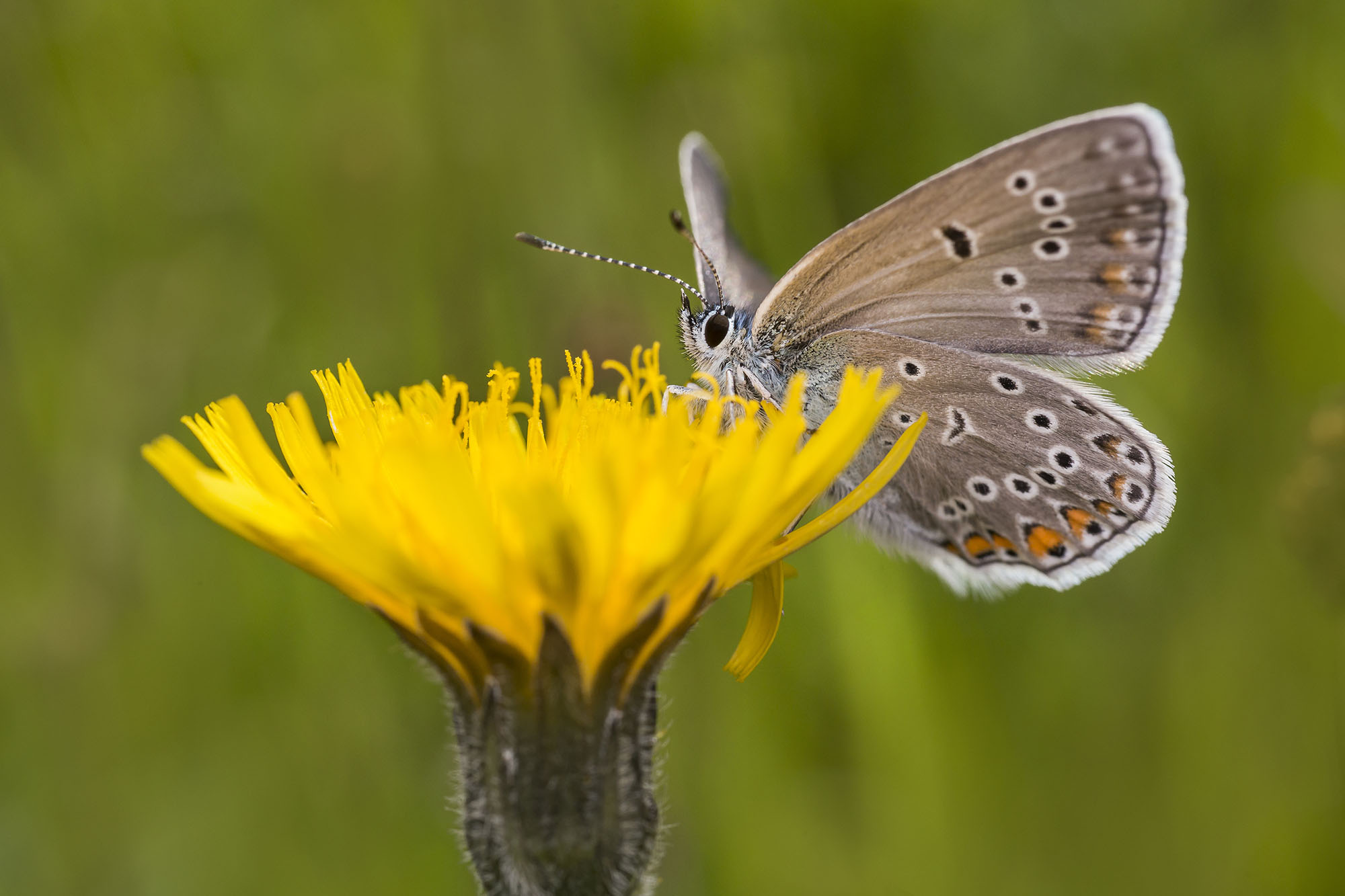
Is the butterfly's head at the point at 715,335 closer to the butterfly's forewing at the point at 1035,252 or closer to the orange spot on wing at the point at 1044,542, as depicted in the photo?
the butterfly's forewing at the point at 1035,252

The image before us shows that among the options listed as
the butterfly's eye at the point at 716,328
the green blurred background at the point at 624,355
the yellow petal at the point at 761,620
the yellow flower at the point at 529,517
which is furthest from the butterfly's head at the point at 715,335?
the yellow flower at the point at 529,517

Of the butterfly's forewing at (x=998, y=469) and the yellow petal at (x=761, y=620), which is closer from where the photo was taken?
the yellow petal at (x=761, y=620)

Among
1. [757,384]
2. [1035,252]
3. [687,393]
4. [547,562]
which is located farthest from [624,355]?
[547,562]

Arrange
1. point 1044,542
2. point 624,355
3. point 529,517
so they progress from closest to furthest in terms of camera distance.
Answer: point 529,517, point 1044,542, point 624,355

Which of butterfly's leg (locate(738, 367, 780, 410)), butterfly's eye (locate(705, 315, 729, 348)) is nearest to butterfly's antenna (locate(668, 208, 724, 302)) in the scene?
butterfly's eye (locate(705, 315, 729, 348))

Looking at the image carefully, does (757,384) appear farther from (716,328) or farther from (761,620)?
(761,620)

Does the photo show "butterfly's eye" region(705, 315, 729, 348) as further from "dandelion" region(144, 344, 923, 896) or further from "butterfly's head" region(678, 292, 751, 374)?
"dandelion" region(144, 344, 923, 896)
